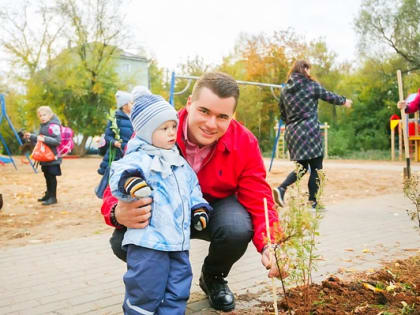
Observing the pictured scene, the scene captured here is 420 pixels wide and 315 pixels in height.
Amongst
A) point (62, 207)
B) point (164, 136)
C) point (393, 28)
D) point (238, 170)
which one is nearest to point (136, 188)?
point (164, 136)

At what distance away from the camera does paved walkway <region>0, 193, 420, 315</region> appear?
2.56 m

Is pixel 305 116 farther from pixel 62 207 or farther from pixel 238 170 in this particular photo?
pixel 62 207

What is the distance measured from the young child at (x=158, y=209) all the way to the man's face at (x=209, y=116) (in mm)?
187

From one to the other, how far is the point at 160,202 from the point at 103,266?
1.59 meters

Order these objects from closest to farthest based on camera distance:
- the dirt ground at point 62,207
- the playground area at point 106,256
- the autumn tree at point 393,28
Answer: the playground area at point 106,256 < the dirt ground at point 62,207 < the autumn tree at point 393,28

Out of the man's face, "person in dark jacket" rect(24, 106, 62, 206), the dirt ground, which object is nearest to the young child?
the man's face

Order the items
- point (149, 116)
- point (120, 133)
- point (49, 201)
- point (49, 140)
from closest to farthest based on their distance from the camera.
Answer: point (149, 116) → point (120, 133) → point (49, 140) → point (49, 201)

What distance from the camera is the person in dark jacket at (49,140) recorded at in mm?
6430

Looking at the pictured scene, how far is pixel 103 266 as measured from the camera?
333 cm

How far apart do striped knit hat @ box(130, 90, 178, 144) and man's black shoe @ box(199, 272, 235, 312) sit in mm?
998

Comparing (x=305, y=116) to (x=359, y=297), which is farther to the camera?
(x=305, y=116)

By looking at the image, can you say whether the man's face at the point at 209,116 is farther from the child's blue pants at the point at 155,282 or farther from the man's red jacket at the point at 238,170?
the child's blue pants at the point at 155,282

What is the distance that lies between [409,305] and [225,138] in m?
1.33

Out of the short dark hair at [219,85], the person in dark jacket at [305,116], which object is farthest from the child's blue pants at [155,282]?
the person in dark jacket at [305,116]
